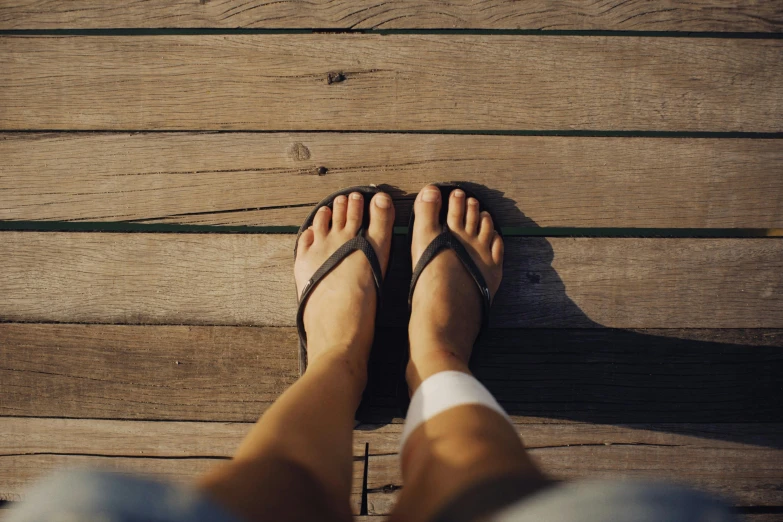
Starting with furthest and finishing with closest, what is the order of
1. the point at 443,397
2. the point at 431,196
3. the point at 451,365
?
the point at 431,196 < the point at 451,365 < the point at 443,397

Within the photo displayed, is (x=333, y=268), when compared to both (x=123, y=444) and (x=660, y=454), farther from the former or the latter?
(x=660, y=454)

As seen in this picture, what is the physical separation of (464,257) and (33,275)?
1.11 metres

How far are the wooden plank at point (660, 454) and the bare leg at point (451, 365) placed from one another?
31 cm

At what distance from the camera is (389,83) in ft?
3.78

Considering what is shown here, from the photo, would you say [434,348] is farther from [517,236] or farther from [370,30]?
[370,30]

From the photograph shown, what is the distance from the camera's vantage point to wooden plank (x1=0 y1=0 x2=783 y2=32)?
1146mm

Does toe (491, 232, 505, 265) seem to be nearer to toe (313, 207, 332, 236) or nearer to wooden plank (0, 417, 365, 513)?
toe (313, 207, 332, 236)

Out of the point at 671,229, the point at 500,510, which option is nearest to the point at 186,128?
the point at 500,510

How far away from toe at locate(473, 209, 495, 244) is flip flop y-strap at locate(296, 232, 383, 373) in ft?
0.90

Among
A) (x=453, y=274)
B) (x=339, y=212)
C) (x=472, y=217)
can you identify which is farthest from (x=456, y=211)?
(x=339, y=212)

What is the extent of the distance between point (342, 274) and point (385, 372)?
0.28 metres

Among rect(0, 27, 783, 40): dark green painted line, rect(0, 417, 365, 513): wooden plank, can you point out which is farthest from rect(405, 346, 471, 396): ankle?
rect(0, 27, 783, 40): dark green painted line

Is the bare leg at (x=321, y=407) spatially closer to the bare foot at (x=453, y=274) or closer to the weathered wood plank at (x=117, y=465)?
the bare foot at (x=453, y=274)

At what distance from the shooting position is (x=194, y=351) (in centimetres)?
118
